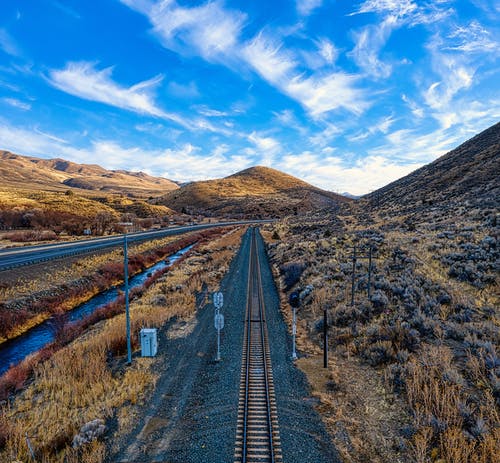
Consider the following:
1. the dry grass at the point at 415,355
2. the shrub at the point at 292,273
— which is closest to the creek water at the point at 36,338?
the dry grass at the point at 415,355

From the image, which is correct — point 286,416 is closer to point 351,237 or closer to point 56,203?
point 351,237

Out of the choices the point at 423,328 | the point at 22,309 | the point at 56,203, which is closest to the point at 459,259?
the point at 423,328

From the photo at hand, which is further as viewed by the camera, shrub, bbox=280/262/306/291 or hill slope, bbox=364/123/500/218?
hill slope, bbox=364/123/500/218

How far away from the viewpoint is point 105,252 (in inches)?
1501

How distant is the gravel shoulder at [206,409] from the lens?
7.40m

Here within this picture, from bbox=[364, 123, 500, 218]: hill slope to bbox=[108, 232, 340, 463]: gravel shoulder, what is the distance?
33107 mm

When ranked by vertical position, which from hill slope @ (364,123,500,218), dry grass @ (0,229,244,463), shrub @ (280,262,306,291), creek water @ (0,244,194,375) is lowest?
creek water @ (0,244,194,375)

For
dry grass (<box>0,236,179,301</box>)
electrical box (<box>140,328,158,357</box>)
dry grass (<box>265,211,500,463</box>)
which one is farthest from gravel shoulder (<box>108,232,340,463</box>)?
dry grass (<box>0,236,179,301</box>)

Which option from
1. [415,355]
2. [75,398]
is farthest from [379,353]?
[75,398]

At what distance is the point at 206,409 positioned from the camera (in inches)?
362

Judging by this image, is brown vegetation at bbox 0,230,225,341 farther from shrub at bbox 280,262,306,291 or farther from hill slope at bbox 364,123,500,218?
hill slope at bbox 364,123,500,218

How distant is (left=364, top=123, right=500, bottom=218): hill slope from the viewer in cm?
3935

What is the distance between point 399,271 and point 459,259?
3845mm

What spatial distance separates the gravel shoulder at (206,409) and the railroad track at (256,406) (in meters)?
0.24
